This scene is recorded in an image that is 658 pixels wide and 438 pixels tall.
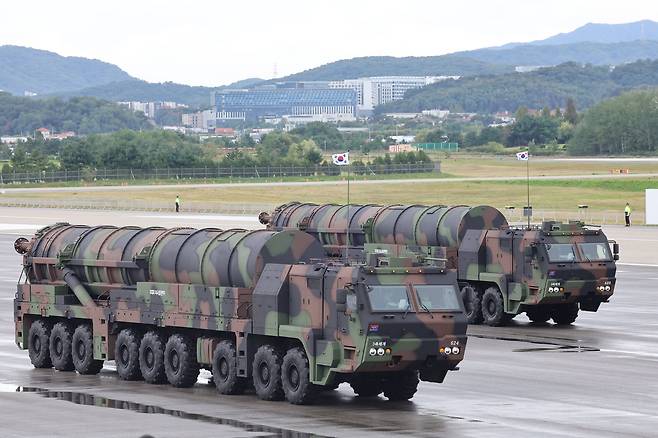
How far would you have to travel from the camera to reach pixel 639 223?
279 ft

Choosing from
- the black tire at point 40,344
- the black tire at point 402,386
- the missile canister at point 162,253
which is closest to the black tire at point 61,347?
the black tire at point 40,344

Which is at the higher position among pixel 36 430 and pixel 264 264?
pixel 264 264

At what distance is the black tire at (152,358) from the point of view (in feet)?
92.2

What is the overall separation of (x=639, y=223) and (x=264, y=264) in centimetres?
6151

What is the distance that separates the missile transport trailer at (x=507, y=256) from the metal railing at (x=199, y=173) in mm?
107446

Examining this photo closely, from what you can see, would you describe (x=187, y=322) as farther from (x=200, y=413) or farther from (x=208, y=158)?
(x=208, y=158)

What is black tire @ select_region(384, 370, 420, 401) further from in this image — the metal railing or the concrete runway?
the metal railing

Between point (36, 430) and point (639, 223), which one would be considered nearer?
point (36, 430)

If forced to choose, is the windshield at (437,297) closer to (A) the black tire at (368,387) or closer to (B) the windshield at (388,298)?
(B) the windshield at (388,298)

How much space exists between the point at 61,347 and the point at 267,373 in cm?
650

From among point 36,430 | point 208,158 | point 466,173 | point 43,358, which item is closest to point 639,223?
point 43,358

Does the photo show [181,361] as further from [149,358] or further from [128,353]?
[128,353]

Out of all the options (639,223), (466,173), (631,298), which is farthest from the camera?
(466,173)

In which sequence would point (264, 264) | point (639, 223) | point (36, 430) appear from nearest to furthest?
point (36, 430)
point (264, 264)
point (639, 223)
